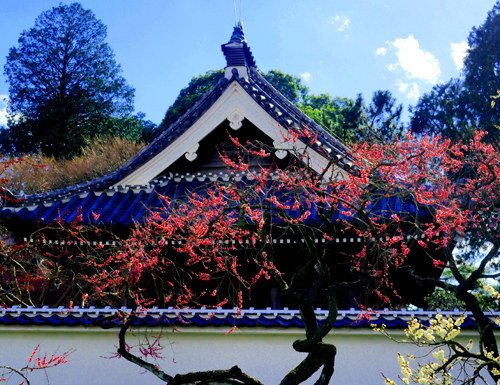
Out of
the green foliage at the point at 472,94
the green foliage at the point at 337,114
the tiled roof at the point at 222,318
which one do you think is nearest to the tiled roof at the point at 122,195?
the tiled roof at the point at 222,318

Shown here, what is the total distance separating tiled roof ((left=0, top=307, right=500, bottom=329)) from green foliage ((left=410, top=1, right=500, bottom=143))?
14133 millimetres

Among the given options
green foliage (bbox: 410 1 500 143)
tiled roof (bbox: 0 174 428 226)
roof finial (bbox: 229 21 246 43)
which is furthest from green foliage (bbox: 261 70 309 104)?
tiled roof (bbox: 0 174 428 226)

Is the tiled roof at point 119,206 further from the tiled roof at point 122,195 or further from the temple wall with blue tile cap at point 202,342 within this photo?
the temple wall with blue tile cap at point 202,342

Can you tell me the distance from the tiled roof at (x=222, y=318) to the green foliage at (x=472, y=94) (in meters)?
14.1

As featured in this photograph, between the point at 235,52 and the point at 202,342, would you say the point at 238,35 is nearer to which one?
the point at 235,52

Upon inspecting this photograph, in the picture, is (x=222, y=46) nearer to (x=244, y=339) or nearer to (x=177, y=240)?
(x=177, y=240)

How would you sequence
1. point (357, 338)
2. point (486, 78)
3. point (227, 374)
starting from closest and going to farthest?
point (227, 374), point (357, 338), point (486, 78)

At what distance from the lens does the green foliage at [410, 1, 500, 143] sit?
63.4 ft

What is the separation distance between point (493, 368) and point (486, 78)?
18.4 m

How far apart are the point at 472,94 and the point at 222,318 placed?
1770 centimetres

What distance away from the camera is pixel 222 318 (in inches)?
247

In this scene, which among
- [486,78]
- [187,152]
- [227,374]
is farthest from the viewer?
[486,78]

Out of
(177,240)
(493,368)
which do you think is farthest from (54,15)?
(493,368)

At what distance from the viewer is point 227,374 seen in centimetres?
439
